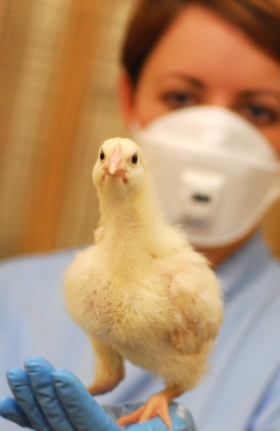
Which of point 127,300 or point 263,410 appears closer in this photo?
point 127,300

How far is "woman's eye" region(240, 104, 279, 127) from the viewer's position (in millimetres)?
817

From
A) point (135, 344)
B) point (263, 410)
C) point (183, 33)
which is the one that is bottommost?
point (263, 410)

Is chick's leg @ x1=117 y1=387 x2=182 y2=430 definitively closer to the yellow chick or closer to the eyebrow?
the yellow chick

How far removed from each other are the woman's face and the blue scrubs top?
0.31 metres

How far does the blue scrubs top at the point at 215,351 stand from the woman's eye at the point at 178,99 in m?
0.33

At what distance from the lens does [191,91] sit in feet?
2.69

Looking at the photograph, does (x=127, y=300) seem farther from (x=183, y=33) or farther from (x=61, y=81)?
(x=61, y=81)

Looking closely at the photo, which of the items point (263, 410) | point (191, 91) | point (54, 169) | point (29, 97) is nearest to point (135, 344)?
point (263, 410)

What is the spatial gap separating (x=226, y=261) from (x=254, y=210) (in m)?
0.16

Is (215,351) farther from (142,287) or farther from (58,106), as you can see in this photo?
(58,106)

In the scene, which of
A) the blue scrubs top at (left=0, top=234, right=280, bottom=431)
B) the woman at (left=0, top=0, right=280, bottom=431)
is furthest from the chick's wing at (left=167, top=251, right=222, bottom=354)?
the woman at (left=0, top=0, right=280, bottom=431)

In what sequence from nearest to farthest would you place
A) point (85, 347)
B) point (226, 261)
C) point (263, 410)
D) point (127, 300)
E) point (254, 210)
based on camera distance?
point (127, 300), point (85, 347), point (263, 410), point (254, 210), point (226, 261)

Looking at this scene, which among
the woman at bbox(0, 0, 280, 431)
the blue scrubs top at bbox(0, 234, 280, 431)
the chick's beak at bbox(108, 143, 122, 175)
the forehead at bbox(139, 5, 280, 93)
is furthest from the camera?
the forehead at bbox(139, 5, 280, 93)

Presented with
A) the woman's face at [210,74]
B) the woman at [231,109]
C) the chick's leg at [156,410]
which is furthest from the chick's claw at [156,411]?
the woman's face at [210,74]
